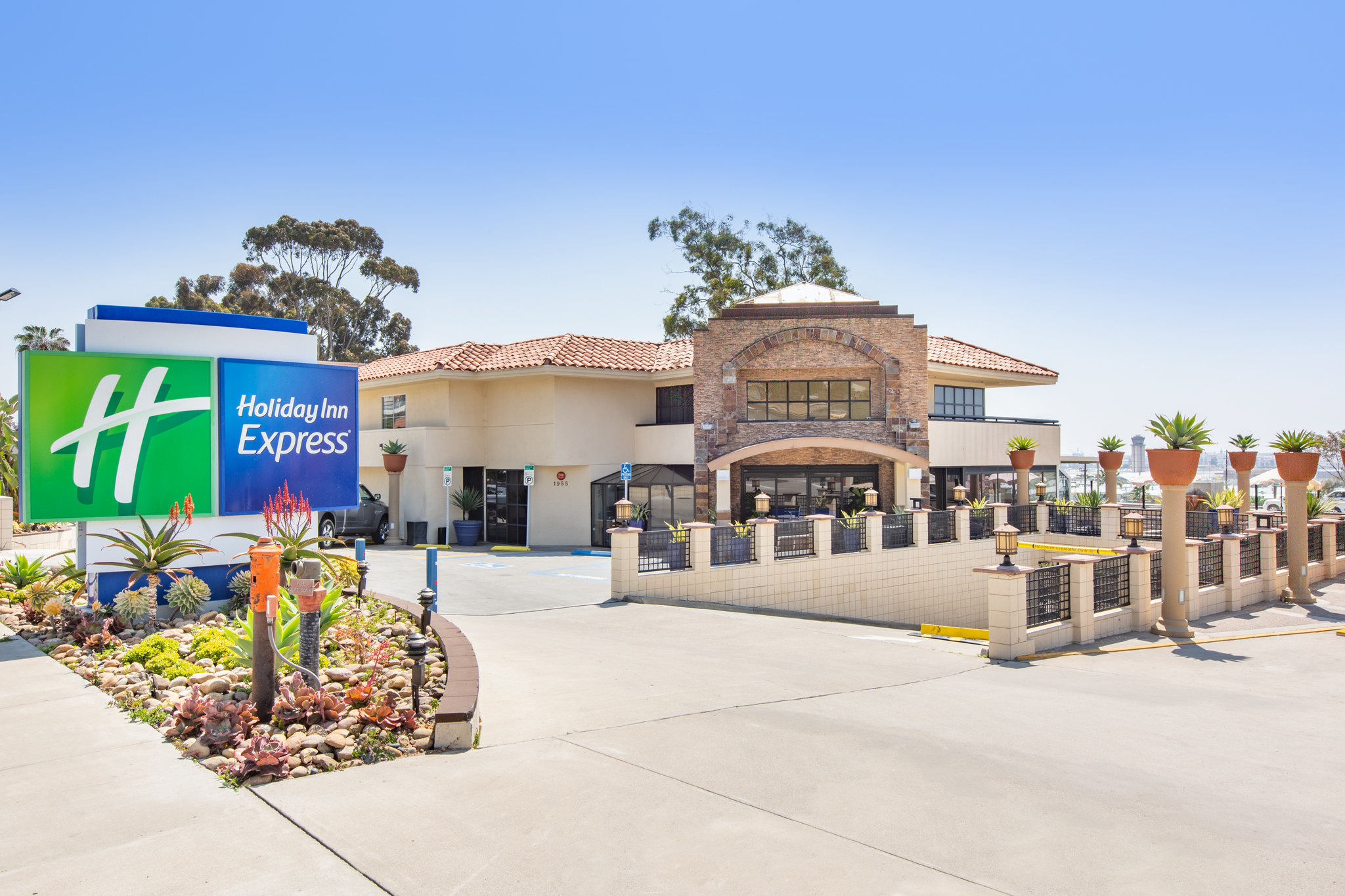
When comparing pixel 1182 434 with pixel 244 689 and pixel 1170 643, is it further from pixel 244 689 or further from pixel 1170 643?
pixel 244 689

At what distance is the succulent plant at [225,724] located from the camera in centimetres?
669

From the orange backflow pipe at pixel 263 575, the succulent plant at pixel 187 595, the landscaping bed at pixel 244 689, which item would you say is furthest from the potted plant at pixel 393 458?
the orange backflow pipe at pixel 263 575

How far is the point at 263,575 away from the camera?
7.21m

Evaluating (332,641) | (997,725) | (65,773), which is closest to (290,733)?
(65,773)

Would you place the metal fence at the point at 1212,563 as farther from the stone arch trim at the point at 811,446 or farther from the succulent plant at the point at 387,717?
the succulent plant at the point at 387,717

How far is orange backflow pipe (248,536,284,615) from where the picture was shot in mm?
7129

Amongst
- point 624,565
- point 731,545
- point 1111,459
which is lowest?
point 624,565

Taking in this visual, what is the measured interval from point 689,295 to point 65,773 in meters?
43.8

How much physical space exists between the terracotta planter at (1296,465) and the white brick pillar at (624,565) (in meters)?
14.4

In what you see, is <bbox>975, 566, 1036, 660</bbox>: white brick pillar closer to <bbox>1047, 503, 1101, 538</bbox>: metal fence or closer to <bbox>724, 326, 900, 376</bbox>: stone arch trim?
<bbox>724, 326, 900, 376</bbox>: stone arch trim

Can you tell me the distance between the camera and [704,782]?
20.7 feet

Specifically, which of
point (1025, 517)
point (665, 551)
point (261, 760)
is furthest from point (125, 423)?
point (1025, 517)

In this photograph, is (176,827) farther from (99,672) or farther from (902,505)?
(902,505)

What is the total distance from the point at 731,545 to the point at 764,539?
77 centimetres
